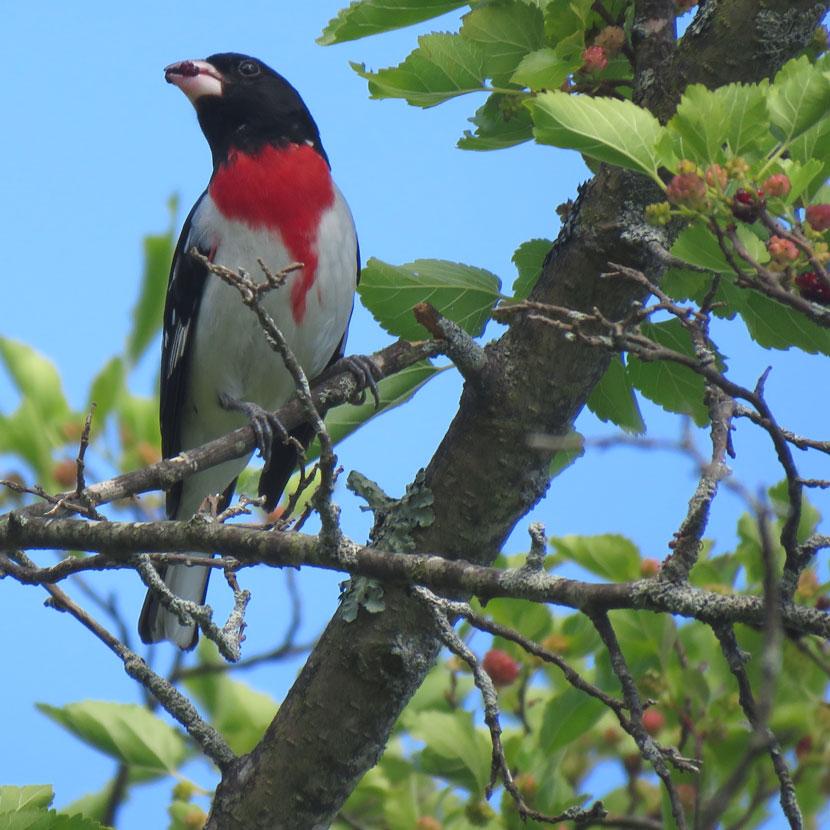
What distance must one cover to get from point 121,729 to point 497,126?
226 cm

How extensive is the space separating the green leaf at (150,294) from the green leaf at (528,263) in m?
1.67

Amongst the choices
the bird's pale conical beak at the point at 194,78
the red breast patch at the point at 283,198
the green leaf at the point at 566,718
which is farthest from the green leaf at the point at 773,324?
the bird's pale conical beak at the point at 194,78

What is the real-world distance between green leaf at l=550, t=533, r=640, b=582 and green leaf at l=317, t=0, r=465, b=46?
1.71 meters

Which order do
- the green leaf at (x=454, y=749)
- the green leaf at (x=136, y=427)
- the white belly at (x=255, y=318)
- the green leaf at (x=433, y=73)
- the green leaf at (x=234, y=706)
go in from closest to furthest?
the green leaf at (x=433, y=73), the green leaf at (x=454, y=749), the green leaf at (x=234, y=706), the white belly at (x=255, y=318), the green leaf at (x=136, y=427)

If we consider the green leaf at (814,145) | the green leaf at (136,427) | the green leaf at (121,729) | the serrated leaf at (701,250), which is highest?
the green leaf at (136,427)

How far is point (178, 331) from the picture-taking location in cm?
498

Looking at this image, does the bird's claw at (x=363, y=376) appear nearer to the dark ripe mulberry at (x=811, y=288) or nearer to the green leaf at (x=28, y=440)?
the green leaf at (x=28, y=440)

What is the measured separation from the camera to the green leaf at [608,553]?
411 centimetres

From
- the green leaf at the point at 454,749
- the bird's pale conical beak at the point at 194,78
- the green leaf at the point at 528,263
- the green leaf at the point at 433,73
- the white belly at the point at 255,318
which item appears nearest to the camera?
the green leaf at the point at 433,73

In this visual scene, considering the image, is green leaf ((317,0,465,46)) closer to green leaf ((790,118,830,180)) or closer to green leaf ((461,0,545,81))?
green leaf ((461,0,545,81))

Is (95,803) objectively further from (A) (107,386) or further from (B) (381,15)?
(B) (381,15)

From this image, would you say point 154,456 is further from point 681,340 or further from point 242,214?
point 681,340

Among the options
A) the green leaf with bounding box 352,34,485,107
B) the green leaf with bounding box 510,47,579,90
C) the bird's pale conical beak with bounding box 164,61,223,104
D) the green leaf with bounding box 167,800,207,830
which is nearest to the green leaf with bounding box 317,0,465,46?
the green leaf with bounding box 352,34,485,107

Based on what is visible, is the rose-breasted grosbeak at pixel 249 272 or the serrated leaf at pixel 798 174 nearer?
the serrated leaf at pixel 798 174
